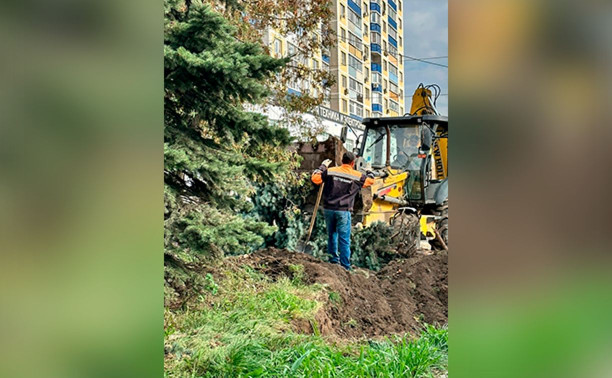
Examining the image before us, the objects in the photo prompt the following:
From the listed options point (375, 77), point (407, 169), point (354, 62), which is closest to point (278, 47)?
point (407, 169)

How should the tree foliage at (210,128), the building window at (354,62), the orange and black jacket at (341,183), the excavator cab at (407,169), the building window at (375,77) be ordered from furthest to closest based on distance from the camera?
the building window at (375,77)
the building window at (354,62)
the excavator cab at (407,169)
the orange and black jacket at (341,183)
the tree foliage at (210,128)

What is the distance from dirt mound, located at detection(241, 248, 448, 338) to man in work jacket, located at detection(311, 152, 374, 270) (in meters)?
0.41

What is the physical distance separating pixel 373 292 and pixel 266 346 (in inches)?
104

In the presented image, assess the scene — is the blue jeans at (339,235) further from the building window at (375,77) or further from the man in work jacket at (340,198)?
the building window at (375,77)

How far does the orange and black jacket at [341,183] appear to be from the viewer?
6746 mm

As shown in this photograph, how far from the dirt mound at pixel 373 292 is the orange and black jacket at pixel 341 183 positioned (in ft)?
2.84

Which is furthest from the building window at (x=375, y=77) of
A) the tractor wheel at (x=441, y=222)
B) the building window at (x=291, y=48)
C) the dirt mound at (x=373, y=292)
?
the dirt mound at (x=373, y=292)

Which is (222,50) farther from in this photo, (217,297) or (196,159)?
(217,297)

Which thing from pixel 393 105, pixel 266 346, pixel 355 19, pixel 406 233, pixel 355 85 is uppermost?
pixel 355 19

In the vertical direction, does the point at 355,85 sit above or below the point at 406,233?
above

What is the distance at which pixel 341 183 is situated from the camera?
22.4ft

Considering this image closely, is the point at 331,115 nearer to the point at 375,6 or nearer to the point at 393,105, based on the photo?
the point at 393,105
